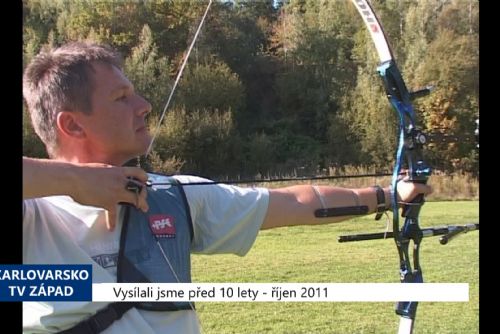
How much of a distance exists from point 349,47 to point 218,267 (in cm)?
119

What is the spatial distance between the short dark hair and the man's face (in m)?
0.02

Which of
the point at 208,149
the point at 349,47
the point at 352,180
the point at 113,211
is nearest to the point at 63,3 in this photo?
the point at 208,149

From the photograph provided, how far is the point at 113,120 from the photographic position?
3.55ft

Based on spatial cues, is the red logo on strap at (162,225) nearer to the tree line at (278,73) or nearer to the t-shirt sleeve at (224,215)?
the t-shirt sleeve at (224,215)

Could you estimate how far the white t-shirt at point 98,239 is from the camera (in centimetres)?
97

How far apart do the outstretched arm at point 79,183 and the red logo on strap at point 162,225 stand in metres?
0.09

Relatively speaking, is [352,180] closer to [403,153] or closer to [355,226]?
[403,153]

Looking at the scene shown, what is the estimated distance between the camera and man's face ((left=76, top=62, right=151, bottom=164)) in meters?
1.08

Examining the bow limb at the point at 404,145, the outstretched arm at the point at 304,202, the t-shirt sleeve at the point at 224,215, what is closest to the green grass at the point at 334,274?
the bow limb at the point at 404,145

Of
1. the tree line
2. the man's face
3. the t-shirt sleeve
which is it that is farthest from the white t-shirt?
the tree line

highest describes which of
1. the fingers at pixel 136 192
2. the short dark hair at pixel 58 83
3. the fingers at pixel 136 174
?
the short dark hair at pixel 58 83

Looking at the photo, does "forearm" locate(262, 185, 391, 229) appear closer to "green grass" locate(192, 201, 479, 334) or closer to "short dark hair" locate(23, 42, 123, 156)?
"short dark hair" locate(23, 42, 123, 156)

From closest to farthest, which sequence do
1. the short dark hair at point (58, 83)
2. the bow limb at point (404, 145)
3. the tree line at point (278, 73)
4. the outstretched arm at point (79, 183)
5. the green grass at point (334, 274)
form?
1. the outstretched arm at point (79, 183)
2. the short dark hair at point (58, 83)
3. the bow limb at point (404, 145)
4. the tree line at point (278, 73)
5. the green grass at point (334, 274)

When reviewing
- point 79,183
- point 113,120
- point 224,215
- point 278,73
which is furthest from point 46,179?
point 278,73
